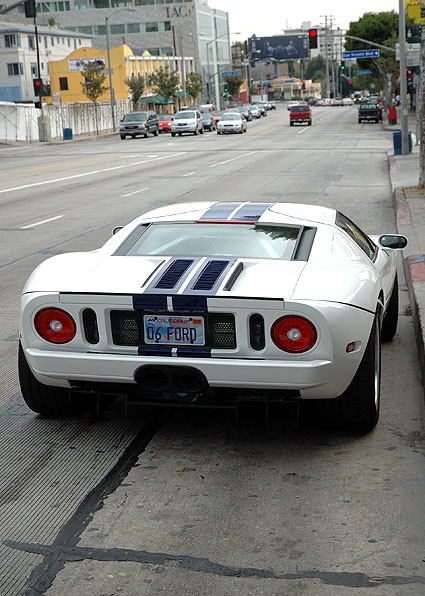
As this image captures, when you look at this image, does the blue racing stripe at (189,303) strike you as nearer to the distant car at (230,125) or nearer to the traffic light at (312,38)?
the traffic light at (312,38)

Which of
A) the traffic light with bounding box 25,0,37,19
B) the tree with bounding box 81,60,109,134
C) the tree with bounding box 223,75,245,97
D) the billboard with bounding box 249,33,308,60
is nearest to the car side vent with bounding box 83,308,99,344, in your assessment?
the traffic light with bounding box 25,0,37,19

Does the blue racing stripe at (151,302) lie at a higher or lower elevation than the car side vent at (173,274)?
lower

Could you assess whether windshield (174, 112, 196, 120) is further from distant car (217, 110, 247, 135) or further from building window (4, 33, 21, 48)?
building window (4, 33, 21, 48)

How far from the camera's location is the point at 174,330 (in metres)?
5.07

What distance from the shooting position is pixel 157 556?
13.3 ft

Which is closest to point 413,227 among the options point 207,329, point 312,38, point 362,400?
point 362,400

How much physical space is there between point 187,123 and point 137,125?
346 cm

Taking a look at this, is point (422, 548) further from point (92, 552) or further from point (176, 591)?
point (92, 552)

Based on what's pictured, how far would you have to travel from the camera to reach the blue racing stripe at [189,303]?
496 cm

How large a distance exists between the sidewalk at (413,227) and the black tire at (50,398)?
2.47 meters

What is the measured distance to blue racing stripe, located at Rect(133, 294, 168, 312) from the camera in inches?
198

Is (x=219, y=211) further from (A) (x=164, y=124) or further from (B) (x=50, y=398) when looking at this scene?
(A) (x=164, y=124)

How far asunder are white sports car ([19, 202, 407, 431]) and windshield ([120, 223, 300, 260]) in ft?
0.06

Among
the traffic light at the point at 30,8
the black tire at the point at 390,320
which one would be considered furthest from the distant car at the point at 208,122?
the black tire at the point at 390,320
